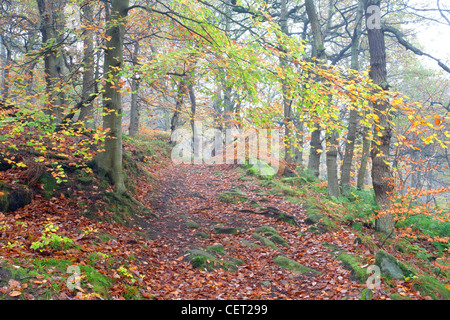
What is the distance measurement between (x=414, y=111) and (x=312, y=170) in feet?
39.5

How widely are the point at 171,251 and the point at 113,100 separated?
178 inches

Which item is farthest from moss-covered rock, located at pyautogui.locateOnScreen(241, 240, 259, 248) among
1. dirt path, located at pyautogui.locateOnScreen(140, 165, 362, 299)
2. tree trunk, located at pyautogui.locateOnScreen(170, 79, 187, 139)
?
tree trunk, located at pyautogui.locateOnScreen(170, 79, 187, 139)

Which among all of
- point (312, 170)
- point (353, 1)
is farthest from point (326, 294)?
point (353, 1)

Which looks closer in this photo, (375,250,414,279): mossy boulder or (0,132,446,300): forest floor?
(0,132,446,300): forest floor

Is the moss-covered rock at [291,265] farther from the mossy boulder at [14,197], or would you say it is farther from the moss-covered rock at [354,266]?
the mossy boulder at [14,197]

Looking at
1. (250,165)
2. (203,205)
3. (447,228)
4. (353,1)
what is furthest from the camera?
(353,1)

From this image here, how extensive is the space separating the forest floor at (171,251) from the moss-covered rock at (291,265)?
0.07ft

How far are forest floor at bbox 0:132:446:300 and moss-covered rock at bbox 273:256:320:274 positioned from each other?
22mm

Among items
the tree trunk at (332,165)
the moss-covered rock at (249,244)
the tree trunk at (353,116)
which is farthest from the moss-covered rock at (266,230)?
the tree trunk at (353,116)

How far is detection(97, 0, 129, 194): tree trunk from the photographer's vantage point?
26.1ft

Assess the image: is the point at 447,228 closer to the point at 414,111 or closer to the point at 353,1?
the point at 414,111

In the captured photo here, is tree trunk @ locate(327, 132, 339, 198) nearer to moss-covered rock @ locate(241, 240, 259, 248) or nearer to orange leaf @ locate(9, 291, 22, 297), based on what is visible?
moss-covered rock @ locate(241, 240, 259, 248)

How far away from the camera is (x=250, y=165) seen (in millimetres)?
15828

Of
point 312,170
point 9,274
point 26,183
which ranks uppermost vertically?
point 312,170
